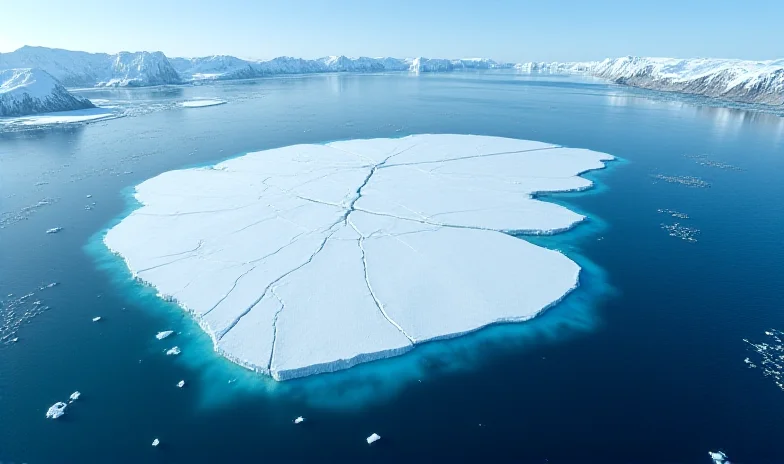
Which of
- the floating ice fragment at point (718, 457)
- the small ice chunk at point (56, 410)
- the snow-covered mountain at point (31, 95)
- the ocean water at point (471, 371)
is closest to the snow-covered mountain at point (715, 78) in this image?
the ocean water at point (471, 371)

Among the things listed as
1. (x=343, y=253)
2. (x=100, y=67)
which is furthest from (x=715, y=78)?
(x=100, y=67)

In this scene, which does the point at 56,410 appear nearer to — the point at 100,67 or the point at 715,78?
the point at 715,78

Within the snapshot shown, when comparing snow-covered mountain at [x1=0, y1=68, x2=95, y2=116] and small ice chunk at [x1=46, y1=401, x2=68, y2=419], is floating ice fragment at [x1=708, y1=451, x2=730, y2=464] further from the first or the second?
snow-covered mountain at [x1=0, y1=68, x2=95, y2=116]

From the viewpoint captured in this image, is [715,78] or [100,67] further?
[100,67]

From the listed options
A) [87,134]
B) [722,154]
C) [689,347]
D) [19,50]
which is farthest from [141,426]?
[19,50]

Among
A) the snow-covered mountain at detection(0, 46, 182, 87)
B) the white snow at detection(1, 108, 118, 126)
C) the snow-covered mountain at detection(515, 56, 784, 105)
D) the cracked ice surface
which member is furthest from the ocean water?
the snow-covered mountain at detection(0, 46, 182, 87)
